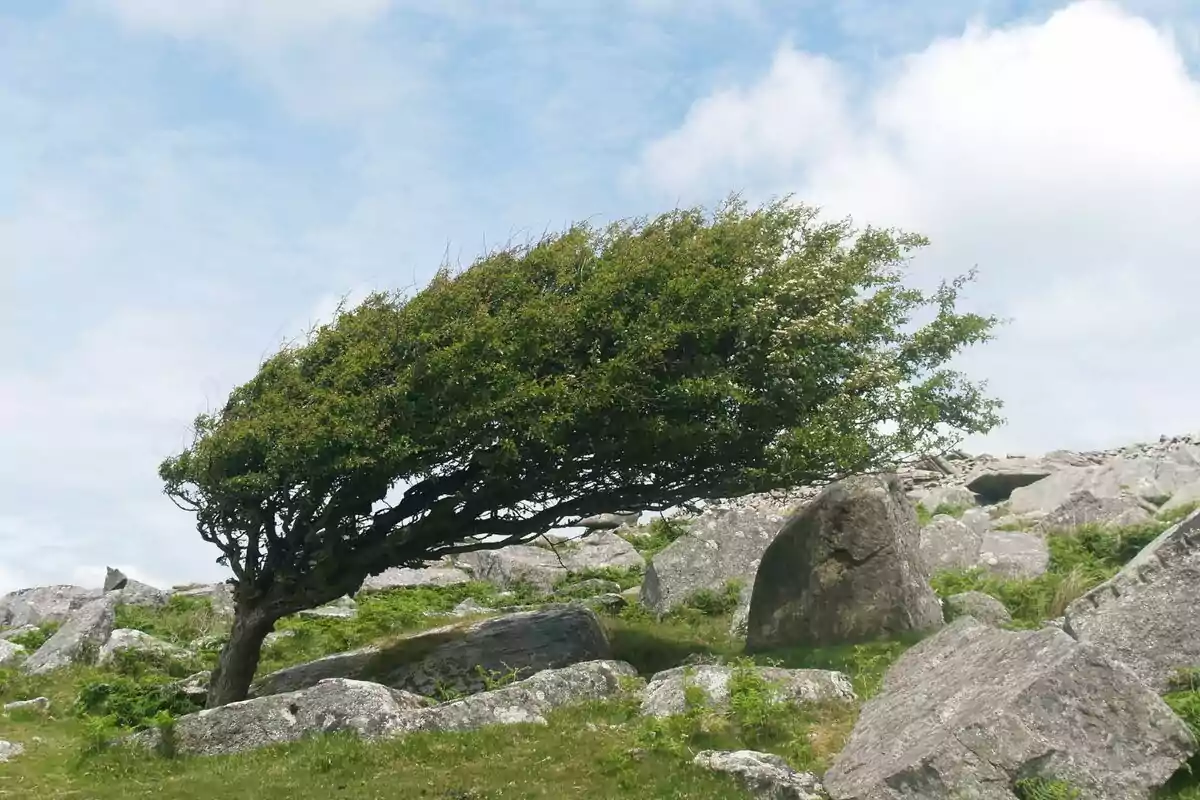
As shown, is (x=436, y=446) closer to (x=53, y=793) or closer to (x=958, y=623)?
(x=53, y=793)

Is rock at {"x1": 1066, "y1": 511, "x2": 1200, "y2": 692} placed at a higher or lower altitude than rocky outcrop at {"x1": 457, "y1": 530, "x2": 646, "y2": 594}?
lower

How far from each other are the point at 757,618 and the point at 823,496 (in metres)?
3.31

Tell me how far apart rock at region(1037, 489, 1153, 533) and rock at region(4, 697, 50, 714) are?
29.5m

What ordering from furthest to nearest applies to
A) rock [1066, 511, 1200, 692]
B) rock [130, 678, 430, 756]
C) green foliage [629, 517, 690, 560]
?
1. green foliage [629, 517, 690, 560]
2. rock [130, 678, 430, 756]
3. rock [1066, 511, 1200, 692]

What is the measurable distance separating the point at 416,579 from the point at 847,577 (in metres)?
25.1

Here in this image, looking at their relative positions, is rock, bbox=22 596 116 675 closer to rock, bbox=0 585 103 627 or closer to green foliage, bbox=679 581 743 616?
rock, bbox=0 585 103 627

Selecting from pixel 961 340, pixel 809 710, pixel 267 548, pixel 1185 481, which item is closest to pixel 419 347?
pixel 267 548

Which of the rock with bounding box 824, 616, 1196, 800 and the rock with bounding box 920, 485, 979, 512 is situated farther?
the rock with bounding box 920, 485, 979, 512

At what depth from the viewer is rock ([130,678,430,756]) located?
70.7 feet

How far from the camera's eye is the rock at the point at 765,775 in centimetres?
1650

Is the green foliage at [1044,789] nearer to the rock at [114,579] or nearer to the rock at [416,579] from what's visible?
the rock at [416,579]

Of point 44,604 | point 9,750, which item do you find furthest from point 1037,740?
point 44,604

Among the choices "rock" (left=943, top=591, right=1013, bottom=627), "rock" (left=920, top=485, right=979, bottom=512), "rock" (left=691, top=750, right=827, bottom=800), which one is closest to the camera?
"rock" (left=691, top=750, right=827, bottom=800)

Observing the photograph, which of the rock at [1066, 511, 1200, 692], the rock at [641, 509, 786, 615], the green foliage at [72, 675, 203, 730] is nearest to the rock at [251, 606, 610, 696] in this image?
the green foliage at [72, 675, 203, 730]
